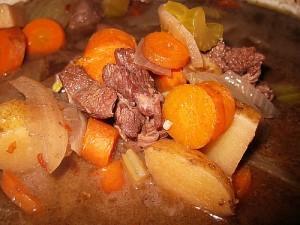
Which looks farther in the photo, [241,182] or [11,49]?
[11,49]

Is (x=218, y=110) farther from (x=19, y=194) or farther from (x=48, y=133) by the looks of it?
(x=19, y=194)

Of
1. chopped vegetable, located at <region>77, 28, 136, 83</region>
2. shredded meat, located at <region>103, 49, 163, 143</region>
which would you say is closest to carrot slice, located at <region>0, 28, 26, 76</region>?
chopped vegetable, located at <region>77, 28, 136, 83</region>

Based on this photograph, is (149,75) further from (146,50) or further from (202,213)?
(202,213)

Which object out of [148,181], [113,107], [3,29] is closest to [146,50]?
[113,107]

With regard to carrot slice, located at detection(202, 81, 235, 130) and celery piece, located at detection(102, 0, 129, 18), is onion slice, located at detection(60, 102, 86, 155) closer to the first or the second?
carrot slice, located at detection(202, 81, 235, 130)

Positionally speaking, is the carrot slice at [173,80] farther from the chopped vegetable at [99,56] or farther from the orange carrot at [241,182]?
the orange carrot at [241,182]

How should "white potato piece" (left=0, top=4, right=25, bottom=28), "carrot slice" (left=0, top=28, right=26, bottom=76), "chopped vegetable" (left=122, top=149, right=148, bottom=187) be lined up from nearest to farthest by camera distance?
"chopped vegetable" (left=122, top=149, right=148, bottom=187) < "carrot slice" (left=0, top=28, right=26, bottom=76) < "white potato piece" (left=0, top=4, right=25, bottom=28)

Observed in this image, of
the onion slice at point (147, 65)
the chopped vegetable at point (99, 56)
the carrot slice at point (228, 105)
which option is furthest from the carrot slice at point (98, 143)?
the carrot slice at point (228, 105)

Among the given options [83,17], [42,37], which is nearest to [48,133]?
[42,37]
